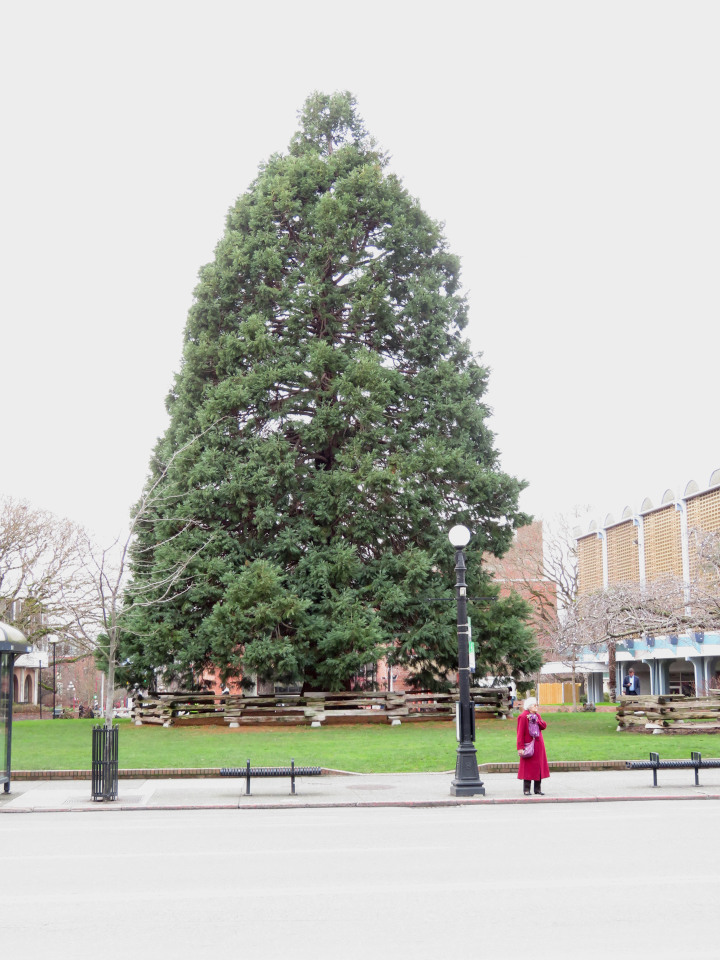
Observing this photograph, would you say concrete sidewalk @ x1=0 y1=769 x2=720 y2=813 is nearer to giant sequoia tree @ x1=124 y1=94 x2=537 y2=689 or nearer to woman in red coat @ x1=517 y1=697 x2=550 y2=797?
woman in red coat @ x1=517 y1=697 x2=550 y2=797

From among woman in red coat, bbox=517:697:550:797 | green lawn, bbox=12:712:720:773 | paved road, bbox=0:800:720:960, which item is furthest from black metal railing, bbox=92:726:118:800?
woman in red coat, bbox=517:697:550:797

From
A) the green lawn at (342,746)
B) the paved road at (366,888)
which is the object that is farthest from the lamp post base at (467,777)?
the green lawn at (342,746)

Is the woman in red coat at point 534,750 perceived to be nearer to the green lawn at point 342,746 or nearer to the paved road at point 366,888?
the paved road at point 366,888

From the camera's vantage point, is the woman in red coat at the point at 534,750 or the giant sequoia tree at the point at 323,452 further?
the giant sequoia tree at the point at 323,452

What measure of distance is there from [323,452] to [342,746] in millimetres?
12581

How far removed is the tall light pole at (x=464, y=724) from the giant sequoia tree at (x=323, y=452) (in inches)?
539

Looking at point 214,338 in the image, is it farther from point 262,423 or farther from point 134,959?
point 134,959

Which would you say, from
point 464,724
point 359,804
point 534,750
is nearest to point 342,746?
point 464,724

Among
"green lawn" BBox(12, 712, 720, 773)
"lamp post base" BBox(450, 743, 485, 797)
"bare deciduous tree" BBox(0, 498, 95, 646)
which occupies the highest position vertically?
"bare deciduous tree" BBox(0, 498, 95, 646)

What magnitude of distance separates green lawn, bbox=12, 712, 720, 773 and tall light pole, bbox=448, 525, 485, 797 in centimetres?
368

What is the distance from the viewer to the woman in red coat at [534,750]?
1630 centimetres

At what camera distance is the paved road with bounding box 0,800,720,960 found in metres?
6.57

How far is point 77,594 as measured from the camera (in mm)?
43625

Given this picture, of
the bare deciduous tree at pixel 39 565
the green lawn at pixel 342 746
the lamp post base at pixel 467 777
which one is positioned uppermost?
the bare deciduous tree at pixel 39 565
